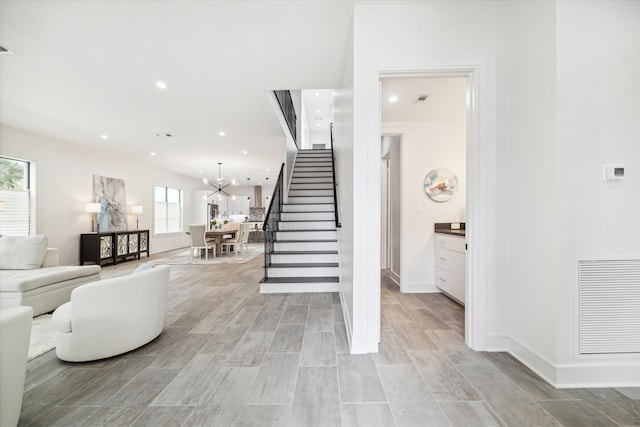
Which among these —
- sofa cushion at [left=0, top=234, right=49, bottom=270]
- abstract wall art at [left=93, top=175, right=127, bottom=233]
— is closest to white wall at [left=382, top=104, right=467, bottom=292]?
sofa cushion at [left=0, top=234, right=49, bottom=270]

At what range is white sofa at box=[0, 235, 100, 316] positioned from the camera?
9.49 ft

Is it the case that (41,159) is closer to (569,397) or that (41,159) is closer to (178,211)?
(178,211)

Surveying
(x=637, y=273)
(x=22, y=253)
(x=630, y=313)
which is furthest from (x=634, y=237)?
(x=22, y=253)

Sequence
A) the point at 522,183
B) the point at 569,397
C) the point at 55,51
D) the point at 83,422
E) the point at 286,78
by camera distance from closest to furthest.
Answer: the point at 83,422 < the point at 569,397 < the point at 522,183 < the point at 55,51 < the point at 286,78

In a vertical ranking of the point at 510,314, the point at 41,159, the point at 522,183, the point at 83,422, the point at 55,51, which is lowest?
the point at 83,422

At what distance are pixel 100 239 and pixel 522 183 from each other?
7990 mm

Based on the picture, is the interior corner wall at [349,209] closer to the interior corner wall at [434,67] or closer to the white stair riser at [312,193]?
the interior corner wall at [434,67]

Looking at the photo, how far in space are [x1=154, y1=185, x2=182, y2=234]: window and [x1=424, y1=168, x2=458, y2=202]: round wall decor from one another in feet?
29.7

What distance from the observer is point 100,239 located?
6086 millimetres

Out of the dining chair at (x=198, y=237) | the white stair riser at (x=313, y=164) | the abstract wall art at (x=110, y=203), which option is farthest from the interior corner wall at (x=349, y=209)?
the abstract wall art at (x=110, y=203)

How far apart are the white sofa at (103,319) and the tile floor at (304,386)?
110mm

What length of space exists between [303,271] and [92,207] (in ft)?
18.7

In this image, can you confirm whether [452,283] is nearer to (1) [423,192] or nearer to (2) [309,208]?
(1) [423,192]

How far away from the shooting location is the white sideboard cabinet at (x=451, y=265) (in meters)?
3.28
